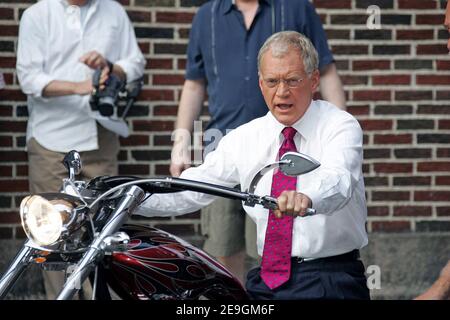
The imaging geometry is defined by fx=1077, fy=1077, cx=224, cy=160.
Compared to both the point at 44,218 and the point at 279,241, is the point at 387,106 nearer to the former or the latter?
the point at 279,241

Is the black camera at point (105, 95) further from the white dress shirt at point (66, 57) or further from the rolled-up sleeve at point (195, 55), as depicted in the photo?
the rolled-up sleeve at point (195, 55)

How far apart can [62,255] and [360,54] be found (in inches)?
151

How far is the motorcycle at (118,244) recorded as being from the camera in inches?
109

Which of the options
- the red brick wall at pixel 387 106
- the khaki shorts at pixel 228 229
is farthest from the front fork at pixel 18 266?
the red brick wall at pixel 387 106

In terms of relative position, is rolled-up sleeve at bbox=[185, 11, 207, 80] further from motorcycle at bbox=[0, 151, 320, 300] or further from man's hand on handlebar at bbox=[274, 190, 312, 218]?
man's hand on handlebar at bbox=[274, 190, 312, 218]

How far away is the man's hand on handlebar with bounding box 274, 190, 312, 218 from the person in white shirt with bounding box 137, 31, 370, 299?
49cm

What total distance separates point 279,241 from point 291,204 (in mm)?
692

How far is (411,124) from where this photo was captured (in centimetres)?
644

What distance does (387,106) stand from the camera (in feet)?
21.1

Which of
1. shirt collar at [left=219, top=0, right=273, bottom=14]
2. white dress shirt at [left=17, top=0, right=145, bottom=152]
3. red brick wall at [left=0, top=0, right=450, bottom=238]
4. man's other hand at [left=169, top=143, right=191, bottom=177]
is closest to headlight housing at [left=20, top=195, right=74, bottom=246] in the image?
man's other hand at [left=169, top=143, right=191, bottom=177]

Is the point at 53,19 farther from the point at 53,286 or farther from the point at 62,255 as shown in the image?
the point at 62,255

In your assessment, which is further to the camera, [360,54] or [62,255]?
[360,54]
